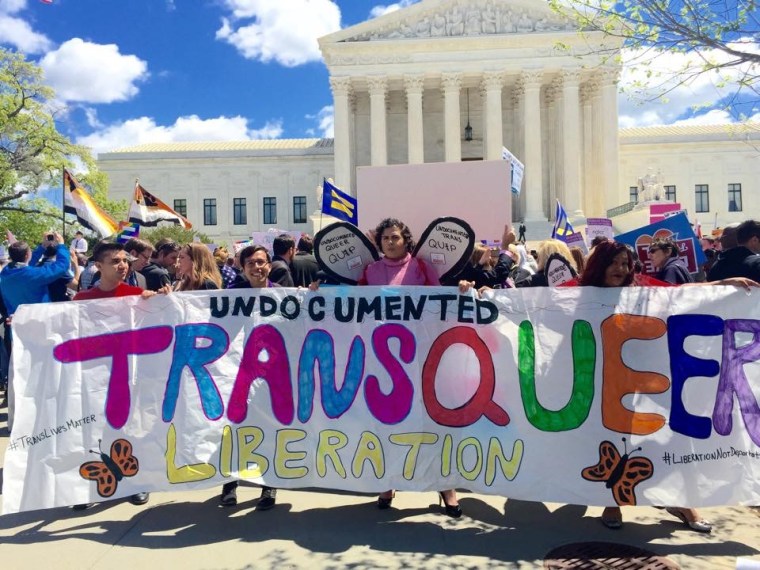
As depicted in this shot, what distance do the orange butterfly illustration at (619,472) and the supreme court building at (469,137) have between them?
30891 millimetres

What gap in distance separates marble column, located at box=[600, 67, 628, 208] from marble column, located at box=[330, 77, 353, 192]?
1648cm

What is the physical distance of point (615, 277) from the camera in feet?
12.9

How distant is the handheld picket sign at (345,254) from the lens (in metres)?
4.31

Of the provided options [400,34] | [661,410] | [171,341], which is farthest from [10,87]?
[661,410]

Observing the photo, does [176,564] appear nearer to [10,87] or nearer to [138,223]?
[138,223]

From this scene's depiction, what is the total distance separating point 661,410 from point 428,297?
5.45 ft

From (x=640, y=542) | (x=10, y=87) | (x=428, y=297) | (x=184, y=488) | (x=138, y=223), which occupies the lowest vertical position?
(x=640, y=542)

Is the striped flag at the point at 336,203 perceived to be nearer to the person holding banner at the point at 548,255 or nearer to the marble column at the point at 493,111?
the person holding banner at the point at 548,255

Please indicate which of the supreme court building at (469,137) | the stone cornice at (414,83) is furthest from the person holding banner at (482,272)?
the stone cornice at (414,83)

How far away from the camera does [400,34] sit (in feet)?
124

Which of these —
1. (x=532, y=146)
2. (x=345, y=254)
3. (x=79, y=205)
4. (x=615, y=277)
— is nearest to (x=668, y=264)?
(x=615, y=277)

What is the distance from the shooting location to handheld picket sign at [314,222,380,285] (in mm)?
4312

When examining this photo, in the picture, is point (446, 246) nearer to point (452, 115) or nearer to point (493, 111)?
point (452, 115)

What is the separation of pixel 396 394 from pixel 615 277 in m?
1.69
